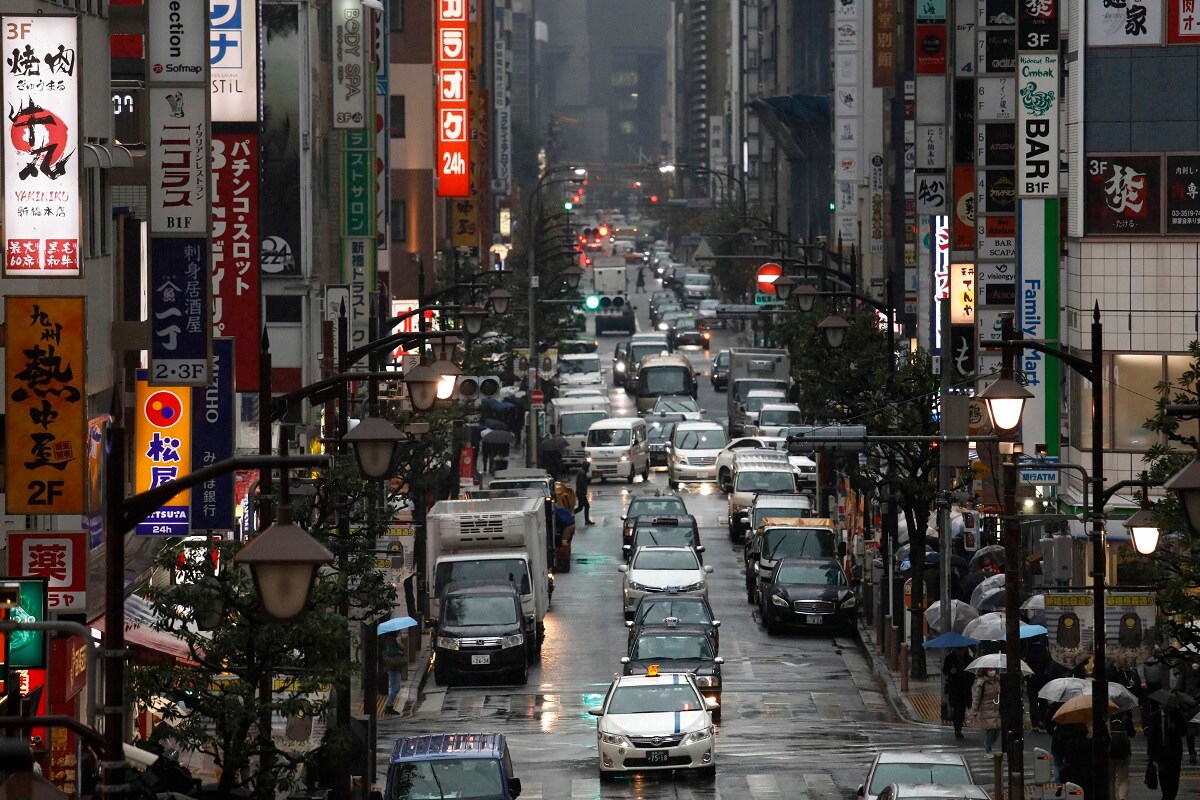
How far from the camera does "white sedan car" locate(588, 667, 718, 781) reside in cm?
2834

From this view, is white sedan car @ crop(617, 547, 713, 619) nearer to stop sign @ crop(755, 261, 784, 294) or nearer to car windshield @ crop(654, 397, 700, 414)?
car windshield @ crop(654, 397, 700, 414)

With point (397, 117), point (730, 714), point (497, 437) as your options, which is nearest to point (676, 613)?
point (730, 714)

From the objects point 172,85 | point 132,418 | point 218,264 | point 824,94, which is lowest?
point 132,418

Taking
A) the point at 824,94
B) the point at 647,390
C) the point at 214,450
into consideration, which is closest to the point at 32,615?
the point at 214,450

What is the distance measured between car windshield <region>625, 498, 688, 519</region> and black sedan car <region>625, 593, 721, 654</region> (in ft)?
42.0

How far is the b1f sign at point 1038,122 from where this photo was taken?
1560 inches

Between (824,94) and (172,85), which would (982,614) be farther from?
(824,94)

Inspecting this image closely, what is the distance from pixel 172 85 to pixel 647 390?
57170 millimetres

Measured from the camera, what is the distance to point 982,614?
36.4 m

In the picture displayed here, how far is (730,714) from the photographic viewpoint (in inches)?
1362

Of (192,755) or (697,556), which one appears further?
(697,556)

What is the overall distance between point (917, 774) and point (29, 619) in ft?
32.0

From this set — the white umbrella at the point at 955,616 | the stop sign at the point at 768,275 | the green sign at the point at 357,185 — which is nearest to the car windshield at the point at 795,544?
the white umbrella at the point at 955,616

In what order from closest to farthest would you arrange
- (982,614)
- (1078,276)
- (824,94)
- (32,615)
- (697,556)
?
(32,615), (982,614), (1078,276), (697,556), (824,94)
